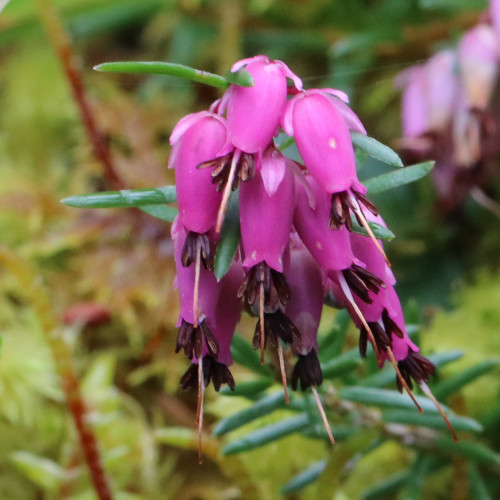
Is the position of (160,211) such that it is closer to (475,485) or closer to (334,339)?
(334,339)

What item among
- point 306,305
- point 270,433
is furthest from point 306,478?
point 306,305

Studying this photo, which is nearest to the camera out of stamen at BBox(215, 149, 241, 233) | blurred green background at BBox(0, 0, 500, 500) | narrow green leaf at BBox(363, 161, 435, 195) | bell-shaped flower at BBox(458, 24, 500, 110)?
stamen at BBox(215, 149, 241, 233)

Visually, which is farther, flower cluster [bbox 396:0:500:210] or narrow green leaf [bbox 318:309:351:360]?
flower cluster [bbox 396:0:500:210]

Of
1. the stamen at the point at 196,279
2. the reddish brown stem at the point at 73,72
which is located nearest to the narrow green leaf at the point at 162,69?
the stamen at the point at 196,279

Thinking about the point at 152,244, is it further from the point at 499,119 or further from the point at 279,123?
the point at 279,123

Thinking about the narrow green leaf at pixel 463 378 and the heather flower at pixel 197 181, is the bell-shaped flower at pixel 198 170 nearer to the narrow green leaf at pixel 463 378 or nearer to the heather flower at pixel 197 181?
the heather flower at pixel 197 181

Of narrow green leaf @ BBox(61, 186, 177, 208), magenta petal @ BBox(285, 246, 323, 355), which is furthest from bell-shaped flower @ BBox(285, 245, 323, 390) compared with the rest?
narrow green leaf @ BBox(61, 186, 177, 208)

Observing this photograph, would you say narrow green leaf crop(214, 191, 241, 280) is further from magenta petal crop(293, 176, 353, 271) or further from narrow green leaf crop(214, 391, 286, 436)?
narrow green leaf crop(214, 391, 286, 436)

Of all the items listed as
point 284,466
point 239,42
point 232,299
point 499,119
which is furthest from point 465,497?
point 239,42
